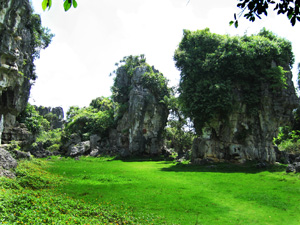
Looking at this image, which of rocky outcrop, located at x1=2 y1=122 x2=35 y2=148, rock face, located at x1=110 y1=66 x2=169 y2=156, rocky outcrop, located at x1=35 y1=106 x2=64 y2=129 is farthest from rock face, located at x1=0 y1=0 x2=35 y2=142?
rocky outcrop, located at x1=35 y1=106 x2=64 y2=129

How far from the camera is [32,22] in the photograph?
82.4 feet

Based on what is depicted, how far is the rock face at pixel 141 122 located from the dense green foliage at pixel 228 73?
11.2 meters

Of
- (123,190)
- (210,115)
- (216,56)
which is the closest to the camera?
(123,190)

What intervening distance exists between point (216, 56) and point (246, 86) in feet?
15.1

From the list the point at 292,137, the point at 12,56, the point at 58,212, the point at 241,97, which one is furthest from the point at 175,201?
the point at 292,137

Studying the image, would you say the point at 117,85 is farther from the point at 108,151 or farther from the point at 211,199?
the point at 211,199

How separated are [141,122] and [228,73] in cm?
1576

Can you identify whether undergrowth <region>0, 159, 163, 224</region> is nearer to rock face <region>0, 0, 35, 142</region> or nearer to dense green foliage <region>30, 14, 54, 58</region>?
rock face <region>0, 0, 35, 142</region>

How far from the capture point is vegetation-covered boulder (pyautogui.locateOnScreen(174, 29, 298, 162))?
2339 cm

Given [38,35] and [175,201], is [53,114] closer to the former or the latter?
[38,35]

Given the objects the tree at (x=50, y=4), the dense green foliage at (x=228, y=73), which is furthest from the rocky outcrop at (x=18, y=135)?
the tree at (x=50, y=4)

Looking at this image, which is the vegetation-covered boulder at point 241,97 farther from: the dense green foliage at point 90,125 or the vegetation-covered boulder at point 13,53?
the dense green foliage at point 90,125

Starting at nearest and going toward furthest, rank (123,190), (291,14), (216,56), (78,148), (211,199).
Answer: (291,14), (211,199), (123,190), (216,56), (78,148)

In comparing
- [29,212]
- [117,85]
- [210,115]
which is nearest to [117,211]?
[29,212]
